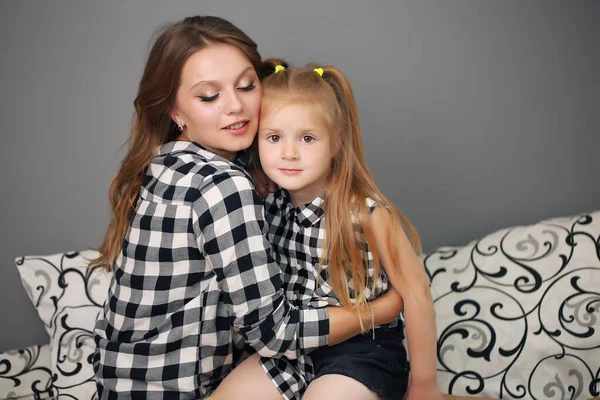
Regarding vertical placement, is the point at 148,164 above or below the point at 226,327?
above

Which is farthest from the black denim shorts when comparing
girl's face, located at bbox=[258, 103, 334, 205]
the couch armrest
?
the couch armrest

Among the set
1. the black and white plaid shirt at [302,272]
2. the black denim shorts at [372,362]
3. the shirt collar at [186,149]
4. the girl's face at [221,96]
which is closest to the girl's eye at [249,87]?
the girl's face at [221,96]

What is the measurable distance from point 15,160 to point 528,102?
1.74m

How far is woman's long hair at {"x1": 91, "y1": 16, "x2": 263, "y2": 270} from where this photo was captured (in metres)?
1.25

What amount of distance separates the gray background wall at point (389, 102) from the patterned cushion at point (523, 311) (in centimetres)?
23

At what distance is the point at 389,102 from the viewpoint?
5.98 feet

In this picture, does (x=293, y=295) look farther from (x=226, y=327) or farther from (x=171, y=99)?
(x=171, y=99)

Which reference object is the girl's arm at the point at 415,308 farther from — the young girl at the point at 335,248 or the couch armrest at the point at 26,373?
the couch armrest at the point at 26,373

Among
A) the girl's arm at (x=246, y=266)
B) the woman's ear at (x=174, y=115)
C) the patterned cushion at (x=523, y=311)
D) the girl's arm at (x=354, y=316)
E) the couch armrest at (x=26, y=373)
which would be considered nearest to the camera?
the girl's arm at (x=246, y=266)

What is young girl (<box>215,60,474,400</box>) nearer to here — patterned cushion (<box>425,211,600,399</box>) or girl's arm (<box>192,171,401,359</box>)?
girl's arm (<box>192,171,401,359</box>)

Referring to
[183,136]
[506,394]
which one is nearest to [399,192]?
[506,394]

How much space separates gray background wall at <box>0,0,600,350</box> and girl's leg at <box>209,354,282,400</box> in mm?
843

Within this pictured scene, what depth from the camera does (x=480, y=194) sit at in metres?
1.93

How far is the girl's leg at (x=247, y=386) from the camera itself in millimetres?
1223
